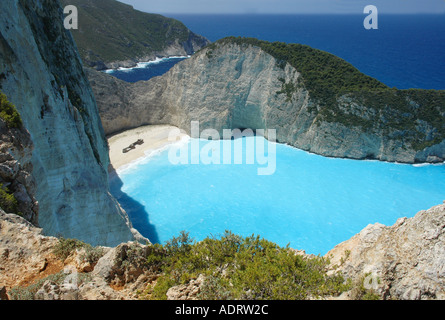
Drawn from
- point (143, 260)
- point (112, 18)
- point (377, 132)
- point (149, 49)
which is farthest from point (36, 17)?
point (112, 18)

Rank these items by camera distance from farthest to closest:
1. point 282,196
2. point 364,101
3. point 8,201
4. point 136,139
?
point 136,139 → point 364,101 → point 282,196 → point 8,201

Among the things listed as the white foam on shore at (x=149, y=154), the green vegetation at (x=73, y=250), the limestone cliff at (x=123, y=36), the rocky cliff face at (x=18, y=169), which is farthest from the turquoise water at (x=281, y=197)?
the limestone cliff at (x=123, y=36)

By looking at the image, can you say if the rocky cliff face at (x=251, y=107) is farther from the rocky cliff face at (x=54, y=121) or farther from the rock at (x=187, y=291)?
the rock at (x=187, y=291)

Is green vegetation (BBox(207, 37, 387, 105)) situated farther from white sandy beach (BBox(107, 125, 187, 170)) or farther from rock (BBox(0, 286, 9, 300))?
rock (BBox(0, 286, 9, 300))

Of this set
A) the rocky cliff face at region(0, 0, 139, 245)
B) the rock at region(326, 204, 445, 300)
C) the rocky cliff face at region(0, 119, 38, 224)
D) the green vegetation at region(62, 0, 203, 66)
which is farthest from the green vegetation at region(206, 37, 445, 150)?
the green vegetation at region(62, 0, 203, 66)

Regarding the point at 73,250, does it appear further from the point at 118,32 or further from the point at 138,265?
the point at 118,32

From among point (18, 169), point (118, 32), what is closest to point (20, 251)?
point (18, 169)

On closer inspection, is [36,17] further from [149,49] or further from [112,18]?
[112,18]
